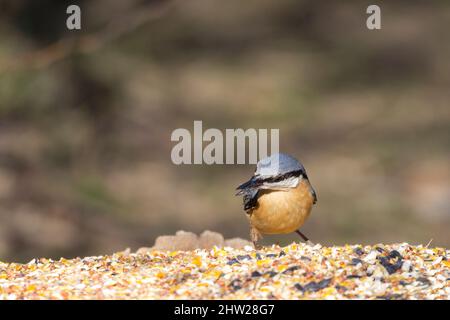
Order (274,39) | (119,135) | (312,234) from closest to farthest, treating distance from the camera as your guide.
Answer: (312,234) → (119,135) → (274,39)

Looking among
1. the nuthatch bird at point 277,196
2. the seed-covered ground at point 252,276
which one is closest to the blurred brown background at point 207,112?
the nuthatch bird at point 277,196

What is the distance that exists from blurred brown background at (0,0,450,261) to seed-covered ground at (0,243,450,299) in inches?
133

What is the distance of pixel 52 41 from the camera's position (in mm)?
7516

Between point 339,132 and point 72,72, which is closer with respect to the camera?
point 72,72

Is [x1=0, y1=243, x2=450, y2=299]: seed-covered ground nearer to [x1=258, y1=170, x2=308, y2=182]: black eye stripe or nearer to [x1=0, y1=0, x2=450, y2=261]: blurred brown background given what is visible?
[x1=258, y1=170, x2=308, y2=182]: black eye stripe

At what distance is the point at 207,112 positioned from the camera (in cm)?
987

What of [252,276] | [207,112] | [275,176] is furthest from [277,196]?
[207,112]

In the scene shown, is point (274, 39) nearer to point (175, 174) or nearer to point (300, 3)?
point (300, 3)

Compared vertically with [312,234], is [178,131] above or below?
above

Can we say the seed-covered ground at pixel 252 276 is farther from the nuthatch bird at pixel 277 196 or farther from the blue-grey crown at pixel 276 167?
the blue-grey crown at pixel 276 167
